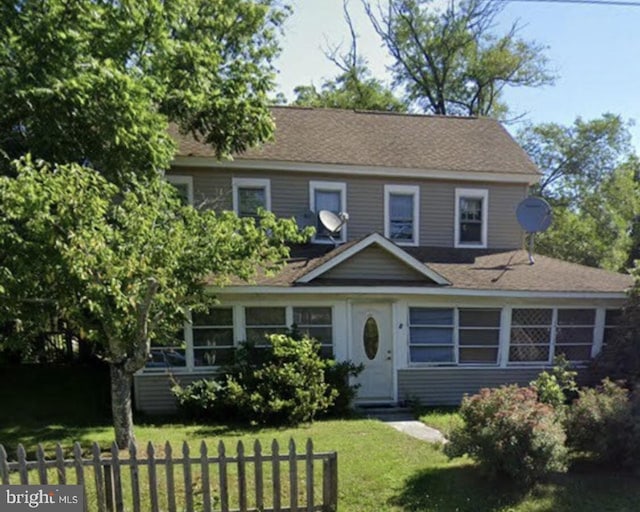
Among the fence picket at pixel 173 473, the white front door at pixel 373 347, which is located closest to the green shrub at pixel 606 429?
the fence picket at pixel 173 473

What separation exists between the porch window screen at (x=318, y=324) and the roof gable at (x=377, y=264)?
873mm

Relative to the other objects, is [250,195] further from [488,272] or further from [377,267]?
[488,272]

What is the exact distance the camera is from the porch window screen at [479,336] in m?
10.4

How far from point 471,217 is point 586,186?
21.5m

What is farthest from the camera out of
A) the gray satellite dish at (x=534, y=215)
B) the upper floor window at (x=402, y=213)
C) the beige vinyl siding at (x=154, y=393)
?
the upper floor window at (x=402, y=213)

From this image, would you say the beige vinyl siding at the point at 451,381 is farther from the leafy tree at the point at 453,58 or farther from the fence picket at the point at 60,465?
the leafy tree at the point at 453,58

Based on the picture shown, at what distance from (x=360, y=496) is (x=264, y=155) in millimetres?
9039

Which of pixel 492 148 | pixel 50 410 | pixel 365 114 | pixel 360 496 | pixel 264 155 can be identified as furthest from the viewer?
pixel 365 114

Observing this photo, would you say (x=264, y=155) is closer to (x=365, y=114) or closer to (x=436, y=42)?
(x=365, y=114)

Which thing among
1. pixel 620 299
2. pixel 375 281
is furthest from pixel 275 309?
pixel 620 299

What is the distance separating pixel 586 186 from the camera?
29219 mm

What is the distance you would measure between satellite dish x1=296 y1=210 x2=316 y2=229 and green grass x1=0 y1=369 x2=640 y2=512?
522 cm

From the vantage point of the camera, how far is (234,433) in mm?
7898

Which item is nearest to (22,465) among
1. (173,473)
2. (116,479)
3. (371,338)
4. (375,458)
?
(116,479)
